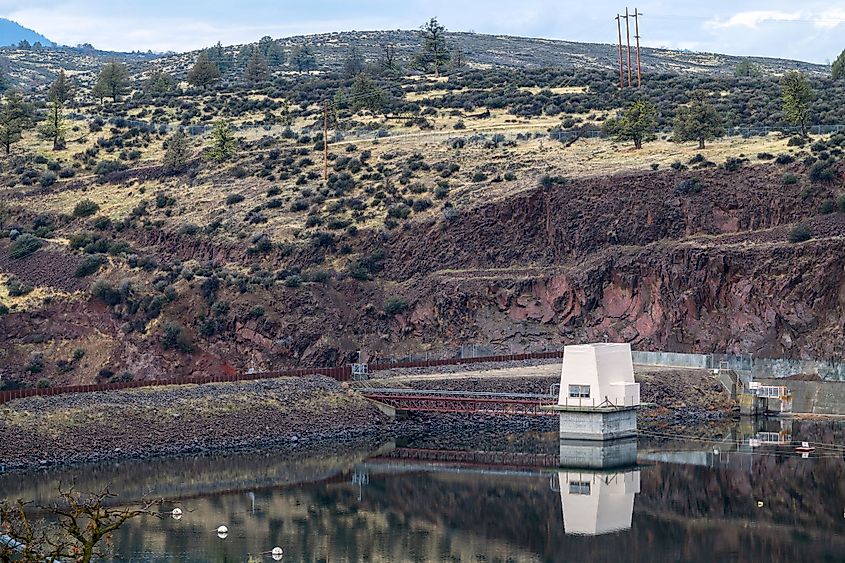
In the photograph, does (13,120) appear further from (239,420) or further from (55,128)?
(239,420)

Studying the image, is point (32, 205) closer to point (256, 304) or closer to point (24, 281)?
point (24, 281)

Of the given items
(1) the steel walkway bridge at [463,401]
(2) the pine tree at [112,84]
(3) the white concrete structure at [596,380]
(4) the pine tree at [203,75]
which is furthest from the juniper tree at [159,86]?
(3) the white concrete structure at [596,380]

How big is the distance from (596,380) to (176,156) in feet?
185

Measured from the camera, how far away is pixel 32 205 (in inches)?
4523

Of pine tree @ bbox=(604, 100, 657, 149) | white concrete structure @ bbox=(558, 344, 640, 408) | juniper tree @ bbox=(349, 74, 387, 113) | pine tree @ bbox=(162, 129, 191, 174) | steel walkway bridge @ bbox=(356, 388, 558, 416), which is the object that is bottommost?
steel walkway bridge @ bbox=(356, 388, 558, 416)

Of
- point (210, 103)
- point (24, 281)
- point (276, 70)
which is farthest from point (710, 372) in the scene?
point (276, 70)

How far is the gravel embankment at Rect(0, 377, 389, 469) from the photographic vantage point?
66875 mm

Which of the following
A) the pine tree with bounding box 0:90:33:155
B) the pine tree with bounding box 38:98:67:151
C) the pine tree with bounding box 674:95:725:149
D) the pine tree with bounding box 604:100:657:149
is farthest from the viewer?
the pine tree with bounding box 38:98:67:151

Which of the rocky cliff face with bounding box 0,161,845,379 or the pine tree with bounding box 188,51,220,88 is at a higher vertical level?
the pine tree with bounding box 188,51,220,88

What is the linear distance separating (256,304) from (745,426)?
96.7 ft

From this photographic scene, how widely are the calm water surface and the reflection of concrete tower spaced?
0.08m

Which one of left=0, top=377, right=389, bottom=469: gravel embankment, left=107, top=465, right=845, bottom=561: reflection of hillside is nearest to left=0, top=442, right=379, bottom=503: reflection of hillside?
left=0, top=377, right=389, bottom=469: gravel embankment

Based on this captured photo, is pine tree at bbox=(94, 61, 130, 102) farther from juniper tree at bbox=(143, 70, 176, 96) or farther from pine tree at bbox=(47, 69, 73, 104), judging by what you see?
pine tree at bbox=(47, 69, 73, 104)

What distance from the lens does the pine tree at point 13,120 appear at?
129m
